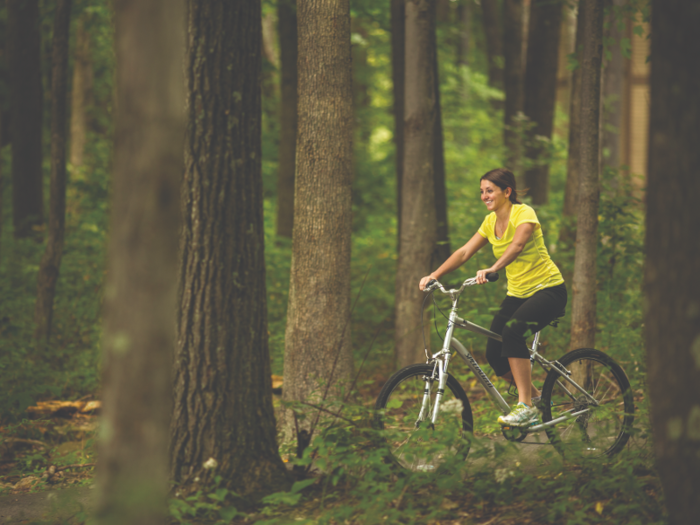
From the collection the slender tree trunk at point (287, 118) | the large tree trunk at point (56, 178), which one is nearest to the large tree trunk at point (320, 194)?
the large tree trunk at point (56, 178)

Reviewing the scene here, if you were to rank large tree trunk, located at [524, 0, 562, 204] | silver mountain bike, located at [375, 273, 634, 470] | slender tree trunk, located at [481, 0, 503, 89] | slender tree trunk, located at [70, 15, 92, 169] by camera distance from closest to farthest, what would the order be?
silver mountain bike, located at [375, 273, 634, 470], large tree trunk, located at [524, 0, 562, 204], slender tree trunk, located at [481, 0, 503, 89], slender tree trunk, located at [70, 15, 92, 169]

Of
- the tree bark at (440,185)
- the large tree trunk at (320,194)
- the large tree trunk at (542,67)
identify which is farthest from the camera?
the large tree trunk at (542,67)

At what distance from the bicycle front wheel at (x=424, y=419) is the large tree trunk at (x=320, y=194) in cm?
109

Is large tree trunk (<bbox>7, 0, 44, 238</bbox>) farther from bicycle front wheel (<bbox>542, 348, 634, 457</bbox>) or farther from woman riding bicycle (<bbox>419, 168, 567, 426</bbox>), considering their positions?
bicycle front wheel (<bbox>542, 348, 634, 457</bbox>)

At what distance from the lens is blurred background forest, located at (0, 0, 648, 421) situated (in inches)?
307

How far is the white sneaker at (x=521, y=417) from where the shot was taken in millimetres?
4703

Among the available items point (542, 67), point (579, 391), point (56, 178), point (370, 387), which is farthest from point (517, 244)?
point (542, 67)

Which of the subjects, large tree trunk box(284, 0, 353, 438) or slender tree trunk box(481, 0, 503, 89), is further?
slender tree trunk box(481, 0, 503, 89)

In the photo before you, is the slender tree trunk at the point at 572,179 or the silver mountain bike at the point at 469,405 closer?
the silver mountain bike at the point at 469,405

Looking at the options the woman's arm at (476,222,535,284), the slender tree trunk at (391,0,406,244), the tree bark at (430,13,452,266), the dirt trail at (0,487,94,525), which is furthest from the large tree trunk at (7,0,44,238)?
the woman's arm at (476,222,535,284)

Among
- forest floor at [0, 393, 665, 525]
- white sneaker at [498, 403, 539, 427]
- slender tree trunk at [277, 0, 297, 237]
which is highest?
slender tree trunk at [277, 0, 297, 237]

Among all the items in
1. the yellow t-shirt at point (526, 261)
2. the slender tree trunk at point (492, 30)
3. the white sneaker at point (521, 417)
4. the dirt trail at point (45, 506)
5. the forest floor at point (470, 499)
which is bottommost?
the dirt trail at point (45, 506)

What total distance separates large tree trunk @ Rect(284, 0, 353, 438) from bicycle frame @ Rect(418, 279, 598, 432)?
1234 millimetres

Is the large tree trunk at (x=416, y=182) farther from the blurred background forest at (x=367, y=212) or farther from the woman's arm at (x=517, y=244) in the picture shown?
the woman's arm at (x=517, y=244)
